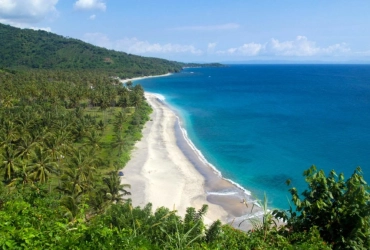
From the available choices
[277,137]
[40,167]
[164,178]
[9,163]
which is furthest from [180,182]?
[277,137]

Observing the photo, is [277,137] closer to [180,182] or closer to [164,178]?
[180,182]

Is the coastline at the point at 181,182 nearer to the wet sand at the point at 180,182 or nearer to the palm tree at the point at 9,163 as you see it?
the wet sand at the point at 180,182

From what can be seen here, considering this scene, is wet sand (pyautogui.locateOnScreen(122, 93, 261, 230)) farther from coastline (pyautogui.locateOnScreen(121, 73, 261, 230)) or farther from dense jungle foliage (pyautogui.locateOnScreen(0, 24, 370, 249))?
dense jungle foliage (pyautogui.locateOnScreen(0, 24, 370, 249))

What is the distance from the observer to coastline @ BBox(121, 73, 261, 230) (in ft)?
127

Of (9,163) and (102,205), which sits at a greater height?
(9,163)

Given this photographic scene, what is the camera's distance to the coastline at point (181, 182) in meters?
38.8

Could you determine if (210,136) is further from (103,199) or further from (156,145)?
(103,199)

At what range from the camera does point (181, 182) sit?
4650cm

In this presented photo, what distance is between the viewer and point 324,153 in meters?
61.2

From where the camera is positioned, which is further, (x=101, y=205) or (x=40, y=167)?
(x=40, y=167)

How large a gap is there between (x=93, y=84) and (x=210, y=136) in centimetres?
7770

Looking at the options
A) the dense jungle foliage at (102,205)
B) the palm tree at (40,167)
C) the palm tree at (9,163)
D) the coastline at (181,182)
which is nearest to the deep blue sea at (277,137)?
the coastline at (181,182)

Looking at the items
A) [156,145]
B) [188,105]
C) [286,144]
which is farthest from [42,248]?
[188,105]

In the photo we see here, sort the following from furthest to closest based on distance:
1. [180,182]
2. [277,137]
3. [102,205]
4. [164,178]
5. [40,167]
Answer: [277,137]
[164,178]
[180,182]
[40,167]
[102,205]
